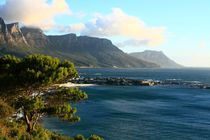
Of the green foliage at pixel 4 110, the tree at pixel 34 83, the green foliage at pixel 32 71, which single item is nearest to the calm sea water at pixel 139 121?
the tree at pixel 34 83

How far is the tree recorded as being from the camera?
124 feet

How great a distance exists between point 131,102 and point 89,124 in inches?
1776

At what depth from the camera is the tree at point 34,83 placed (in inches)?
1490

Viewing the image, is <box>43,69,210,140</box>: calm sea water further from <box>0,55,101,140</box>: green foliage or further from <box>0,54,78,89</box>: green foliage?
<box>0,54,78,89</box>: green foliage

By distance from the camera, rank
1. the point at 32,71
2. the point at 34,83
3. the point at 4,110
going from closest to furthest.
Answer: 1. the point at 4,110
2. the point at 32,71
3. the point at 34,83

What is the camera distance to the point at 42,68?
38.5 m

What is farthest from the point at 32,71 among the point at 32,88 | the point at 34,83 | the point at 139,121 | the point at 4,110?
the point at 139,121

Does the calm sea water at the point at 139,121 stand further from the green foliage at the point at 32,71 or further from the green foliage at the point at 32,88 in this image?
the green foliage at the point at 32,71

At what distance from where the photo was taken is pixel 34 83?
38.2 metres

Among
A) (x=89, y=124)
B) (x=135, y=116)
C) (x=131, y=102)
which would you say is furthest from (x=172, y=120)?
(x=131, y=102)

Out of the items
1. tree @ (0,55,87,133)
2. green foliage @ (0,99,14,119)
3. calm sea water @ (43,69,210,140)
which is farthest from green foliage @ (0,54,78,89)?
calm sea water @ (43,69,210,140)

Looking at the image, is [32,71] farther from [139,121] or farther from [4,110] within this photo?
[139,121]

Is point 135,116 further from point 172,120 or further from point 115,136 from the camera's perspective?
point 115,136

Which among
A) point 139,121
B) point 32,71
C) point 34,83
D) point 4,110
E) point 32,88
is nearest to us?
point 4,110
